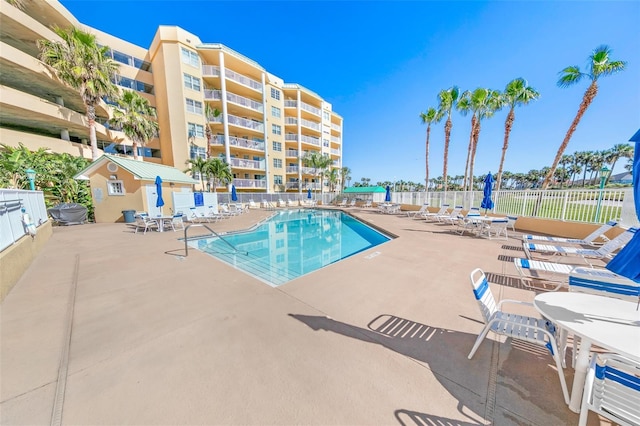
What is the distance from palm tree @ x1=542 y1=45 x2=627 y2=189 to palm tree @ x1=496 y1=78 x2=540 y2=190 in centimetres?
206

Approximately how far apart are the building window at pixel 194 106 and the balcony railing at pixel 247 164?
5668mm

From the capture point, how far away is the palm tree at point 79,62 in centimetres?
1392

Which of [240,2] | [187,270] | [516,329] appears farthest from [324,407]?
[240,2]

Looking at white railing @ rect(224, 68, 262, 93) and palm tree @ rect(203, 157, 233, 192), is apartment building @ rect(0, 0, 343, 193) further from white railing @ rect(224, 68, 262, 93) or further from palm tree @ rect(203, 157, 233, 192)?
palm tree @ rect(203, 157, 233, 192)

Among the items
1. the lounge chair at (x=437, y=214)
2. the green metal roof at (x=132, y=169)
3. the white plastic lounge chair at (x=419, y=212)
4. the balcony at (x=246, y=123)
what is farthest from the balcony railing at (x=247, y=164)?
the lounge chair at (x=437, y=214)

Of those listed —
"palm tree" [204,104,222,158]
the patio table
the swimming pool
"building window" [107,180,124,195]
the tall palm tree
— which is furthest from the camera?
"palm tree" [204,104,222,158]

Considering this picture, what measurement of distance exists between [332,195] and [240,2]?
2126 centimetres

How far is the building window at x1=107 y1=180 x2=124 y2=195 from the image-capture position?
12641 millimetres

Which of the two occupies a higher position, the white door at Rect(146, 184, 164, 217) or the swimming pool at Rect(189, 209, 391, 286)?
the white door at Rect(146, 184, 164, 217)

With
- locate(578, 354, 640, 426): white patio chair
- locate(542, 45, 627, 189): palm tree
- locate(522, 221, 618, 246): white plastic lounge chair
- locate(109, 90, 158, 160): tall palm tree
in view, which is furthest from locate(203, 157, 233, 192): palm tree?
locate(542, 45, 627, 189): palm tree

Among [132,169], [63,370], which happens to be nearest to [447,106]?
[132,169]

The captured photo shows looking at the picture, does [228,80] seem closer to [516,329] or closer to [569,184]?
[516,329]

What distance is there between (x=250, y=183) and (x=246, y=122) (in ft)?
23.1

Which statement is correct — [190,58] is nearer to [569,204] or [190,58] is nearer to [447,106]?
[447,106]
